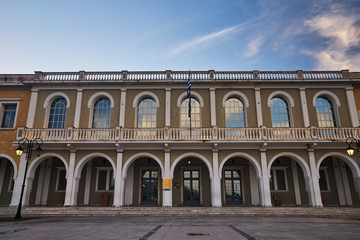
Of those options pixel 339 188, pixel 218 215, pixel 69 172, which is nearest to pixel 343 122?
pixel 339 188

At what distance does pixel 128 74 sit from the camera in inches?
752

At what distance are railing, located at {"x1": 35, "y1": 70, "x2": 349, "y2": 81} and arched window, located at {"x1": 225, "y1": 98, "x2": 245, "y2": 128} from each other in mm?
1847

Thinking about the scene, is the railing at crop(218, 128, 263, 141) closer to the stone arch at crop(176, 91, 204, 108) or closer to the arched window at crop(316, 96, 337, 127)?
the stone arch at crop(176, 91, 204, 108)

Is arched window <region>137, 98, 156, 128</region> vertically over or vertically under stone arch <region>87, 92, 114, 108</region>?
under

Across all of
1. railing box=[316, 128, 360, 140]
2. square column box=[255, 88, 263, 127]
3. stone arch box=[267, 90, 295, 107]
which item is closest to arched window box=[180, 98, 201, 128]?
square column box=[255, 88, 263, 127]

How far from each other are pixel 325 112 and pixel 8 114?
24419 millimetres

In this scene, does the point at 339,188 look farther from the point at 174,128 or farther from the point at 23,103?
the point at 23,103

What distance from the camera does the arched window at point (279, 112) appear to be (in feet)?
60.4

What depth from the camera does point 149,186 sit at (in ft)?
62.0

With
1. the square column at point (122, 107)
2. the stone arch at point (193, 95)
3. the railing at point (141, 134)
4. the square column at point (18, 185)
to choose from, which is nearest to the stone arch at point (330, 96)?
the stone arch at point (193, 95)

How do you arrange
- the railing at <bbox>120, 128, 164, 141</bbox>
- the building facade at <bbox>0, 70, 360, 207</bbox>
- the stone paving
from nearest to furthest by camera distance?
the stone paving
the railing at <bbox>120, 128, 164, 141</bbox>
the building facade at <bbox>0, 70, 360, 207</bbox>

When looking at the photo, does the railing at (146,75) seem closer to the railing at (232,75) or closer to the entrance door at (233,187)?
the railing at (232,75)

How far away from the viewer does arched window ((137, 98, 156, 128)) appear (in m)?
18.7

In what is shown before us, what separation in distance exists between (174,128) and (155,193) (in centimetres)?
564
